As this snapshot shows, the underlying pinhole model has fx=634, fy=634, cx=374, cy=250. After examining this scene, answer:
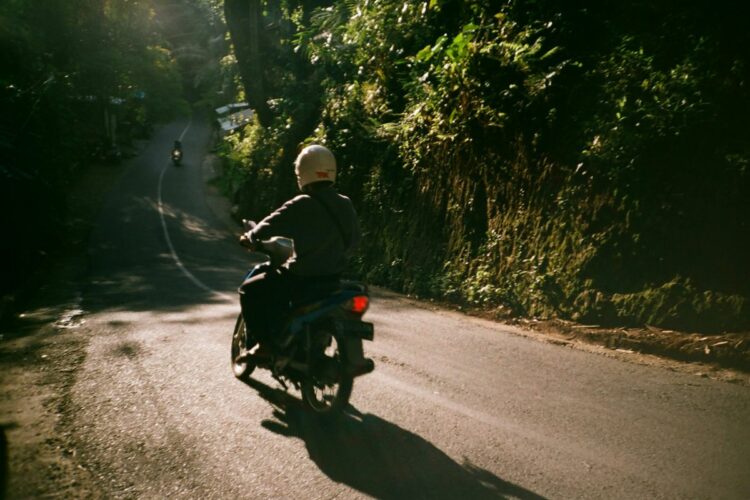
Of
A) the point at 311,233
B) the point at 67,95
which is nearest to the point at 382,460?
the point at 311,233

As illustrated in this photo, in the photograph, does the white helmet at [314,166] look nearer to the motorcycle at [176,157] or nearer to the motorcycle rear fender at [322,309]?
the motorcycle rear fender at [322,309]

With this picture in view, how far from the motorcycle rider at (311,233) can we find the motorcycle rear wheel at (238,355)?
28.0 inches

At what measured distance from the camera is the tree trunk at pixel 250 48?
2553cm

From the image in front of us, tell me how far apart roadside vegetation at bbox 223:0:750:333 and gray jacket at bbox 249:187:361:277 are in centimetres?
440

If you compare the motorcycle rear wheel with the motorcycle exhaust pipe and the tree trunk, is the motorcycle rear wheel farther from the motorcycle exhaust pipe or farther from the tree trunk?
the tree trunk

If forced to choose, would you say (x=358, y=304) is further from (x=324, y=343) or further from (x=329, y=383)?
(x=329, y=383)

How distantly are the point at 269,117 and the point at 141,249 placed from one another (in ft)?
24.9

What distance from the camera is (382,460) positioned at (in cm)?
409

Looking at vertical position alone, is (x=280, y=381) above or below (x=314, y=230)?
below

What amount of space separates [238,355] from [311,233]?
5.55ft

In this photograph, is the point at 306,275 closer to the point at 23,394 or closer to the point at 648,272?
the point at 23,394

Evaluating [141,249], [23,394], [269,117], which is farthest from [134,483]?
[269,117]

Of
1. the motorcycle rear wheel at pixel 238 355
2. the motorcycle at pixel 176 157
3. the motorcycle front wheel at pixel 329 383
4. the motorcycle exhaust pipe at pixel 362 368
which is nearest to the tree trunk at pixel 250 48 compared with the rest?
the motorcycle rear wheel at pixel 238 355

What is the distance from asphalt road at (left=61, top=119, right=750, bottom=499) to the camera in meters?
3.79
